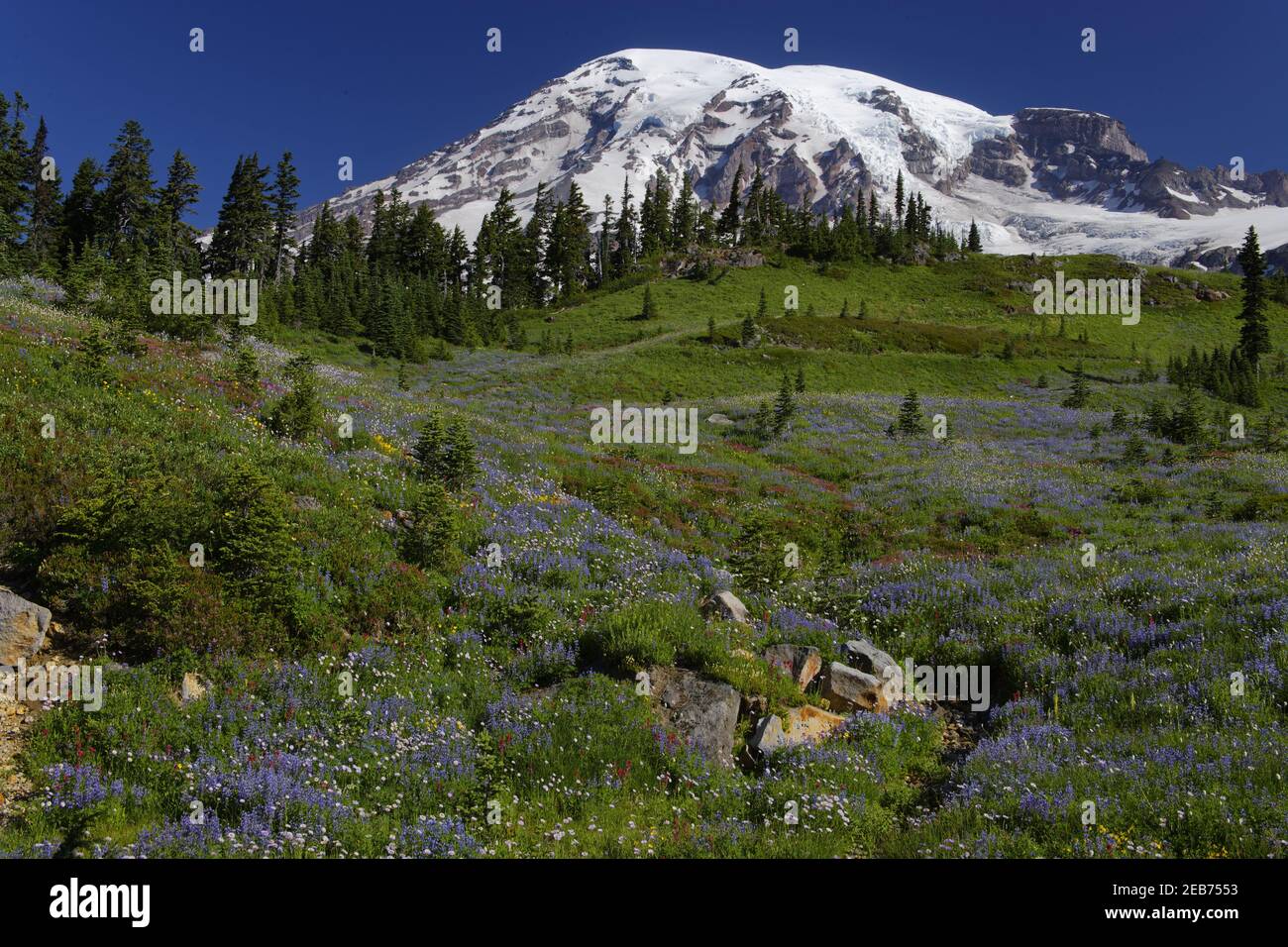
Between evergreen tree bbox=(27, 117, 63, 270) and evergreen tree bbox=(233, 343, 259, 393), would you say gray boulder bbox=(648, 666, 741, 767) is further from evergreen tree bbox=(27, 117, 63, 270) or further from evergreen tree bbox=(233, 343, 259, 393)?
evergreen tree bbox=(27, 117, 63, 270)

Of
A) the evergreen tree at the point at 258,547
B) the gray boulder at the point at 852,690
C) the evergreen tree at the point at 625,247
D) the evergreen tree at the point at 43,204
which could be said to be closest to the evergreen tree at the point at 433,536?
the evergreen tree at the point at 258,547

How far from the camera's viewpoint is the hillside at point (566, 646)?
18.4 feet

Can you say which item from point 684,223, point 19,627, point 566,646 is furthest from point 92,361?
point 684,223

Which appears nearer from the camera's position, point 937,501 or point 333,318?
point 937,501

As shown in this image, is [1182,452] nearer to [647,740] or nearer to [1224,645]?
[1224,645]

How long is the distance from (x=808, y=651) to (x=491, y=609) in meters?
4.35

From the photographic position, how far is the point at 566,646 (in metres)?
8.73

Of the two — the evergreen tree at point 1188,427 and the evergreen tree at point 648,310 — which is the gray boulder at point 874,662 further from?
the evergreen tree at point 648,310

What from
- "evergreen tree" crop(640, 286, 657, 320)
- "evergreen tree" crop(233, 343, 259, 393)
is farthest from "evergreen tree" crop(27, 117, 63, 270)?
"evergreen tree" crop(233, 343, 259, 393)

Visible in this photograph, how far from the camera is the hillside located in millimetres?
5613

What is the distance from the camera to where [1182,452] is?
24.7 metres

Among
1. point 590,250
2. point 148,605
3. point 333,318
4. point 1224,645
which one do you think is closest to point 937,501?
point 1224,645

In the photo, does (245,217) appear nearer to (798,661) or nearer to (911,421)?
(911,421)
